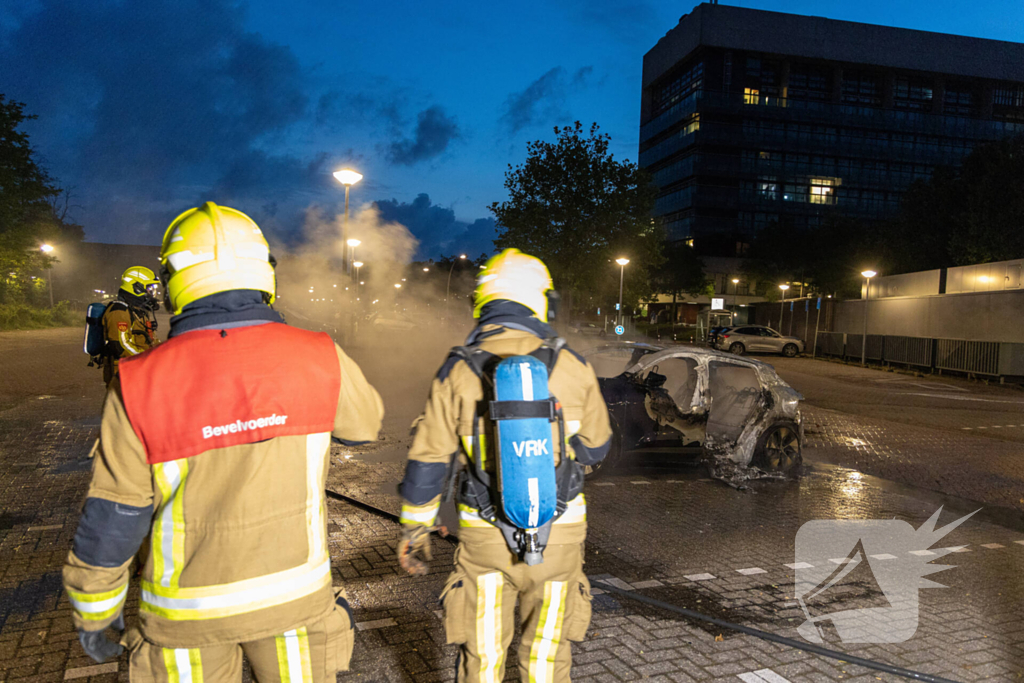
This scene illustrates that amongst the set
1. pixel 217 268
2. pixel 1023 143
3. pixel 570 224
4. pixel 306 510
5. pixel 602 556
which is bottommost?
pixel 602 556

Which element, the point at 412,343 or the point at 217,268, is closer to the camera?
the point at 217,268

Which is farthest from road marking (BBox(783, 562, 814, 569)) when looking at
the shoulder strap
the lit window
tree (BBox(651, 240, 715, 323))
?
the lit window

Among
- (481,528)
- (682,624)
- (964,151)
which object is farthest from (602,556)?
(964,151)

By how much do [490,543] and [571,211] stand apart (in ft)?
109

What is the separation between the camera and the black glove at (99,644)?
5.39ft

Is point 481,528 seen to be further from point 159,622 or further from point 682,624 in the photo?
point 682,624

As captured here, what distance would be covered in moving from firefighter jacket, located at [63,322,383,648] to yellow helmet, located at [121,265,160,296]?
3870mm

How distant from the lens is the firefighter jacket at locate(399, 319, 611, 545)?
224 cm

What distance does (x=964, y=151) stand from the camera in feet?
233

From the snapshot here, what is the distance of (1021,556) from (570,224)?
30.5 metres

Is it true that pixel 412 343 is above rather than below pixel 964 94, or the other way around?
below

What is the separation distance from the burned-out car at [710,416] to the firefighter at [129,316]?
15.1 feet

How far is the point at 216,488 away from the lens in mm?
1623

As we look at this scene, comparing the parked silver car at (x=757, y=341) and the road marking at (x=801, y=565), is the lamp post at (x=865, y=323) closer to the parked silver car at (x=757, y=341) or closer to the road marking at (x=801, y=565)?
the parked silver car at (x=757, y=341)
